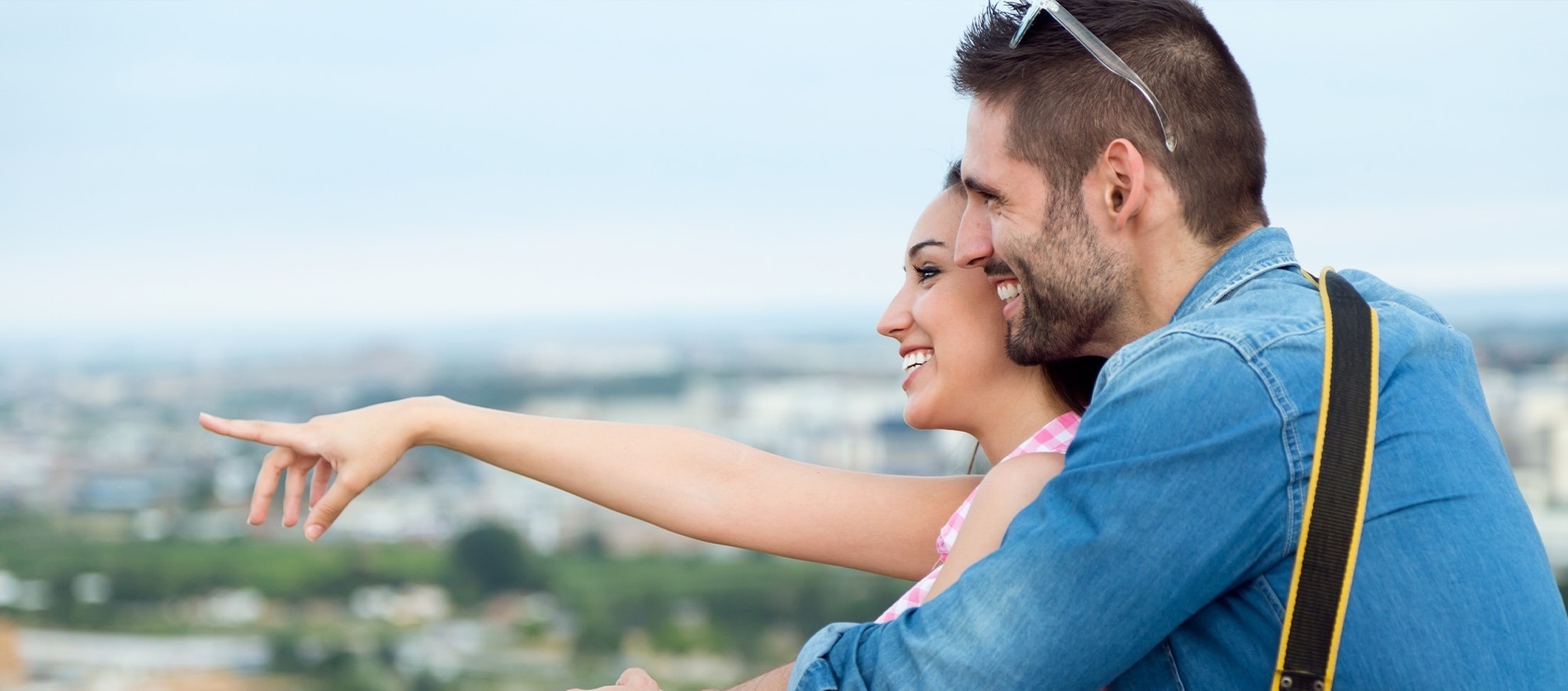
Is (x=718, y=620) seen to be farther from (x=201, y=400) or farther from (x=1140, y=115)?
(x=1140, y=115)

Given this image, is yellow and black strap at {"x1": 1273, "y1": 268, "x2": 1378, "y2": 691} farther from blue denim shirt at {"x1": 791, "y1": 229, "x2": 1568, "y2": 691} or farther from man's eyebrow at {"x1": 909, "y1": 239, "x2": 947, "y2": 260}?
man's eyebrow at {"x1": 909, "y1": 239, "x2": 947, "y2": 260}

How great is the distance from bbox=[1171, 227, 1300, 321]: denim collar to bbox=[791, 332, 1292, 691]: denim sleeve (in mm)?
291

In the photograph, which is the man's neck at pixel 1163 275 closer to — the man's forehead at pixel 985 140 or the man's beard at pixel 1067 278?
the man's beard at pixel 1067 278

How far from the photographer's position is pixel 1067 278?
1.93 meters

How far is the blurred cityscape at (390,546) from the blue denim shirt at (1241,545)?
16.6m

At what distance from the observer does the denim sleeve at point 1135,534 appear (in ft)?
4.62

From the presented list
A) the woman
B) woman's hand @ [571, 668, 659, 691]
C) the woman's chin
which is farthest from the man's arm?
the woman's chin

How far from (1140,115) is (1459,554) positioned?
76 centimetres

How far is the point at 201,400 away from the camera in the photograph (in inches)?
1000

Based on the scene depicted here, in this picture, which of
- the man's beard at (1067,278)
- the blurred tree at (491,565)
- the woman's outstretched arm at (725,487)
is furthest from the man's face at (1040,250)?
the blurred tree at (491,565)

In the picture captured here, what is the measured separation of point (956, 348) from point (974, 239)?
25cm

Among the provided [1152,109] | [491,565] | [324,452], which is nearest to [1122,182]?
[1152,109]

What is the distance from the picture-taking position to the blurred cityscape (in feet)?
67.8

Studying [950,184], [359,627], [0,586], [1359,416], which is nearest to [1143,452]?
[1359,416]
